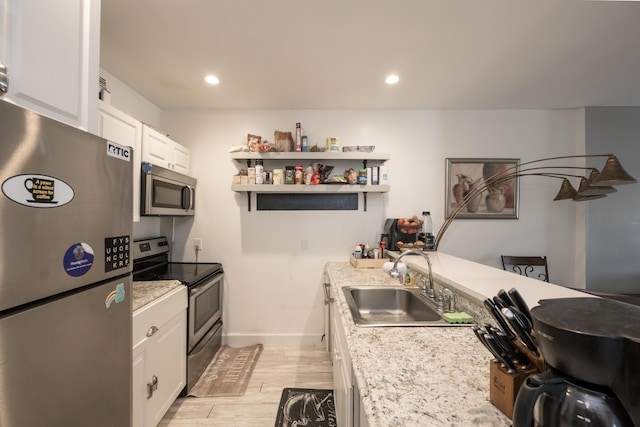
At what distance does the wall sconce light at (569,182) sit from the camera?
1.82 metres

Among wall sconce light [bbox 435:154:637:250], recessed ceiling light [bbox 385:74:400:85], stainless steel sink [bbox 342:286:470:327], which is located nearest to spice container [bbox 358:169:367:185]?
recessed ceiling light [bbox 385:74:400:85]

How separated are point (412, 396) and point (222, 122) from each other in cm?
280

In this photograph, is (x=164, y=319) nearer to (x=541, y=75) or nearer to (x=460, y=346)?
(x=460, y=346)

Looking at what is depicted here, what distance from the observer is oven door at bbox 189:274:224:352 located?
6.44ft

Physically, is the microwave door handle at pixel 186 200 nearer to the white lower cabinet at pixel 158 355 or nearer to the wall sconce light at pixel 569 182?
the white lower cabinet at pixel 158 355

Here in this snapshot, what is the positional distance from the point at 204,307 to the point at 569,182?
353cm

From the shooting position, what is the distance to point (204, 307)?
2.22 metres

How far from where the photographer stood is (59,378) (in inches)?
29.5

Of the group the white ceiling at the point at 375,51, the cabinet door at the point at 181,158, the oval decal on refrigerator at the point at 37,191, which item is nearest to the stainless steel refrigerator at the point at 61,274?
the oval decal on refrigerator at the point at 37,191

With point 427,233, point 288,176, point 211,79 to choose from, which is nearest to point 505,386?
point 427,233

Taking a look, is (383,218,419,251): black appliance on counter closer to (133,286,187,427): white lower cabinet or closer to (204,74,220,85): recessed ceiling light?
(133,286,187,427): white lower cabinet

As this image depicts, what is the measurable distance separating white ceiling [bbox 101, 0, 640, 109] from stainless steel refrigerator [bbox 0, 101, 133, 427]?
110cm

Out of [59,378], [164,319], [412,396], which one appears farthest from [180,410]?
[412,396]

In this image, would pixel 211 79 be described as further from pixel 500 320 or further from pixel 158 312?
pixel 500 320
